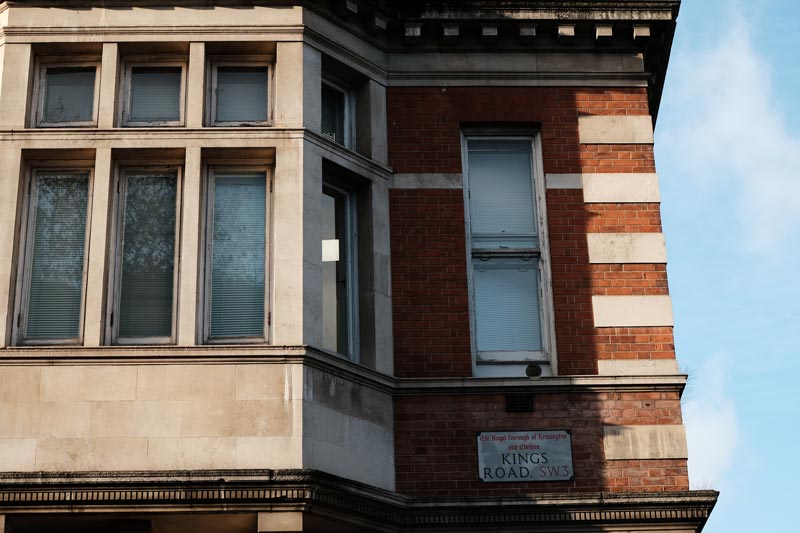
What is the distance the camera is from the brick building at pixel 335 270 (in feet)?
42.0

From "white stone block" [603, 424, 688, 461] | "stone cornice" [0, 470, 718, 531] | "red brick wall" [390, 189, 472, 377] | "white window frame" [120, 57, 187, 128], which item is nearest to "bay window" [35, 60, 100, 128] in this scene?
"white window frame" [120, 57, 187, 128]

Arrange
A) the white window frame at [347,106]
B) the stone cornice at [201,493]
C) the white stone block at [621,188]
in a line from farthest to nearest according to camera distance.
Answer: the white window frame at [347,106]
the white stone block at [621,188]
the stone cornice at [201,493]

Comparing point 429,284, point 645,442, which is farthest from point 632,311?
point 429,284

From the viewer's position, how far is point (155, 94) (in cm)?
1482

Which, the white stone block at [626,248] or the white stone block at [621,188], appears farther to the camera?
the white stone block at [621,188]

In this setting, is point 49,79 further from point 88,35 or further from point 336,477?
point 336,477

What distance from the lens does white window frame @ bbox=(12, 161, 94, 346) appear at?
1350cm

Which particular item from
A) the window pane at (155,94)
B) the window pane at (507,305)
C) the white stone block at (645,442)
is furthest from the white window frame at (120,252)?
the white stone block at (645,442)

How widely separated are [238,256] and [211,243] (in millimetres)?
321

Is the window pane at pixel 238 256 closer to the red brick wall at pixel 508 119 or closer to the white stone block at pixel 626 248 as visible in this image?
the red brick wall at pixel 508 119

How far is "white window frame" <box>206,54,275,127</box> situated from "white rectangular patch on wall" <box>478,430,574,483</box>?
427 centimetres

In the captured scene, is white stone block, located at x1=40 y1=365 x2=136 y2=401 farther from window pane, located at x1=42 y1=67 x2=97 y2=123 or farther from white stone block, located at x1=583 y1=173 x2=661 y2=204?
white stone block, located at x1=583 y1=173 x2=661 y2=204

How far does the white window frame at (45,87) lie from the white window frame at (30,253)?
0.51 meters

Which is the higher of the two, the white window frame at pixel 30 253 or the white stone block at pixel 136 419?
the white window frame at pixel 30 253
